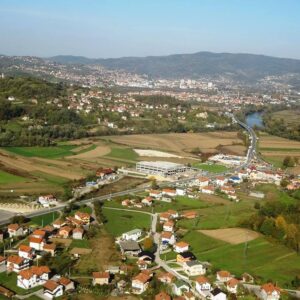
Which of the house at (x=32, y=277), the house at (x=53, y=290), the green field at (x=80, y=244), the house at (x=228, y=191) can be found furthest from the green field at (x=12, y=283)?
the house at (x=228, y=191)

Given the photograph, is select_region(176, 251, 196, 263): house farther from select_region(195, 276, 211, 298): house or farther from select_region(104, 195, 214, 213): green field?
select_region(104, 195, 214, 213): green field

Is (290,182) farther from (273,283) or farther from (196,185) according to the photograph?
(273,283)

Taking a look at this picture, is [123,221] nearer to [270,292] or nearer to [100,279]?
[100,279]

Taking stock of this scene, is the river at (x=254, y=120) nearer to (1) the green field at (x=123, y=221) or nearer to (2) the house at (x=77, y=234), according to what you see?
(1) the green field at (x=123, y=221)

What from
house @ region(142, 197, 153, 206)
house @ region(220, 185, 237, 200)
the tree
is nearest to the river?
house @ region(220, 185, 237, 200)

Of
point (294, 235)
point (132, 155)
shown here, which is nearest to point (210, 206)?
point (294, 235)

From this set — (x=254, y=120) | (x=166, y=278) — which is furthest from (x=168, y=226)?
(x=254, y=120)
